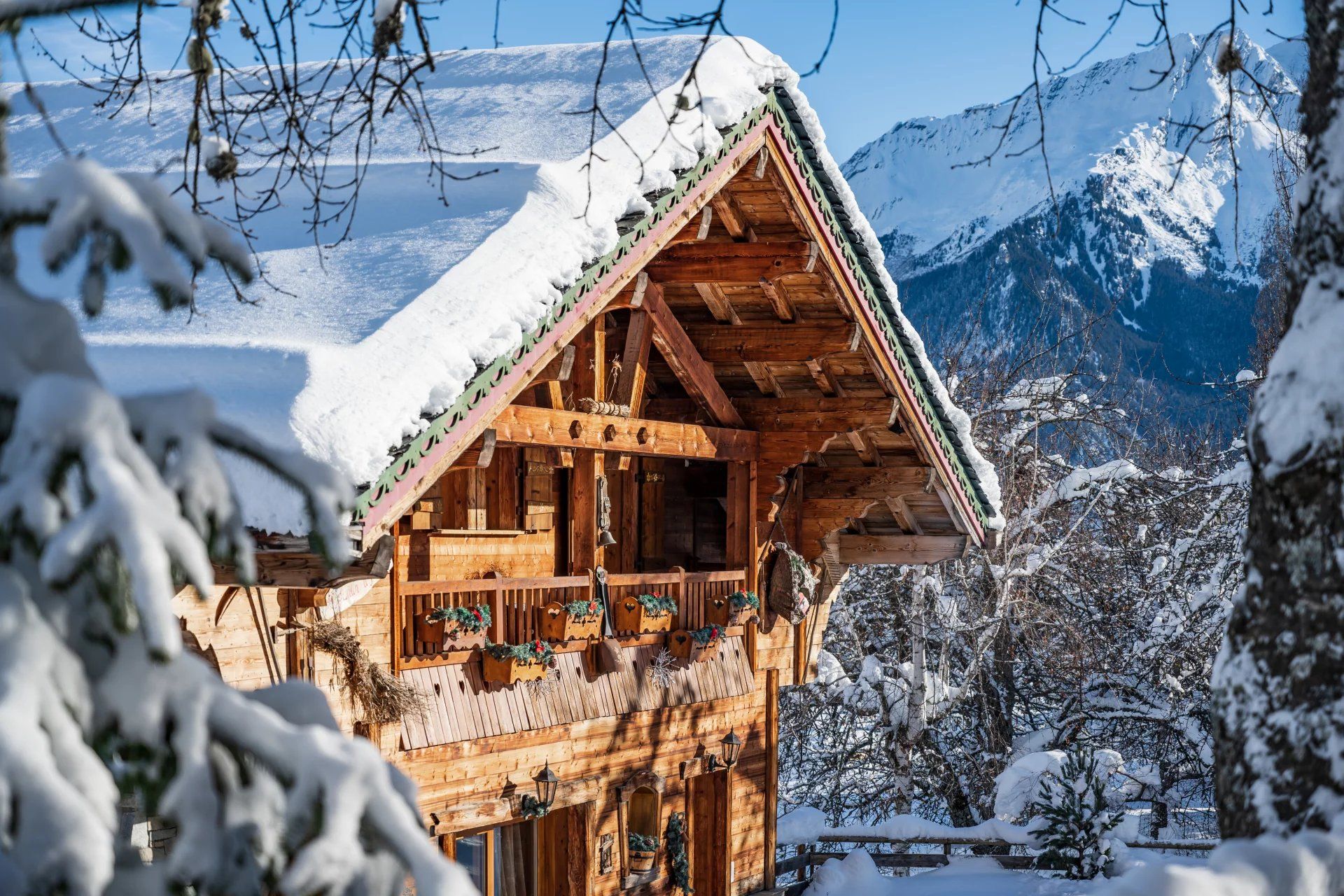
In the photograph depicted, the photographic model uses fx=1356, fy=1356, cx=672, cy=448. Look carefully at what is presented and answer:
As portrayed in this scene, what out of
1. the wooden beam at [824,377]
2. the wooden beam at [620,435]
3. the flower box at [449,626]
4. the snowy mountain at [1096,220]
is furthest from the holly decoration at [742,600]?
the snowy mountain at [1096,220]

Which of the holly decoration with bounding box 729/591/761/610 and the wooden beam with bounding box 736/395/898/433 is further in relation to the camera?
the holly decoration with bounding box 729/591/761/610

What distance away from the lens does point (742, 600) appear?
471 inches

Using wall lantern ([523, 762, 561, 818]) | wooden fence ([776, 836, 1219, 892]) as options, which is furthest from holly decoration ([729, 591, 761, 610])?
wooden fence ([776, 836, 1219, 892])

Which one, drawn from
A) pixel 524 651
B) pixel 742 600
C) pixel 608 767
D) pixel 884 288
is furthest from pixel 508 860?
pixel 884 288

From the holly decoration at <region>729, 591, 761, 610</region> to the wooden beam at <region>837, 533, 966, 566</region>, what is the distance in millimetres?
1869

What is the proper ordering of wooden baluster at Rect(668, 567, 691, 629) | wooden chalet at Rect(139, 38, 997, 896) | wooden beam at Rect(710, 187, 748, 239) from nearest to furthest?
wooden chalet at Rect(139, 38, 997, 896) → wooden beam at Rect(710, 187, 748, 239) → wooden baluster at Rect(668, 567, 691, 629)

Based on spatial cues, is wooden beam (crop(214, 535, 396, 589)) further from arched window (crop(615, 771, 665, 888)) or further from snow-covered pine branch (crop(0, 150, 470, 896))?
arched window (crop(615, 771, 665, 888))

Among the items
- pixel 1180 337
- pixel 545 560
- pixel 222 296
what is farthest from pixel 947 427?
pixel 1180 337

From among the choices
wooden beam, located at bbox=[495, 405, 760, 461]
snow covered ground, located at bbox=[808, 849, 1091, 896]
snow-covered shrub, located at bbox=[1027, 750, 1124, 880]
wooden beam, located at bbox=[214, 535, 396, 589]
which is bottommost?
snow covered ground, located at bbox=[808, 849, 1091, 896]

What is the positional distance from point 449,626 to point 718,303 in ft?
12.6

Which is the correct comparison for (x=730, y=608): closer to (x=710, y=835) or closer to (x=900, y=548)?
(x=710, y=835)

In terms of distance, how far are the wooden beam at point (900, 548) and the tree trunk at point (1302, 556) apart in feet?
31.1

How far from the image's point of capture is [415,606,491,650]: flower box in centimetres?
869

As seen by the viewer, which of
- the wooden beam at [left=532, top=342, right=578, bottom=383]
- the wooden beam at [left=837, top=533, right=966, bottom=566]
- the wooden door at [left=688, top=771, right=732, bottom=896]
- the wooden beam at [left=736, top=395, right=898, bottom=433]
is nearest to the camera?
the wooden beam at [left=532, top=342, right=578, bottom=383]
